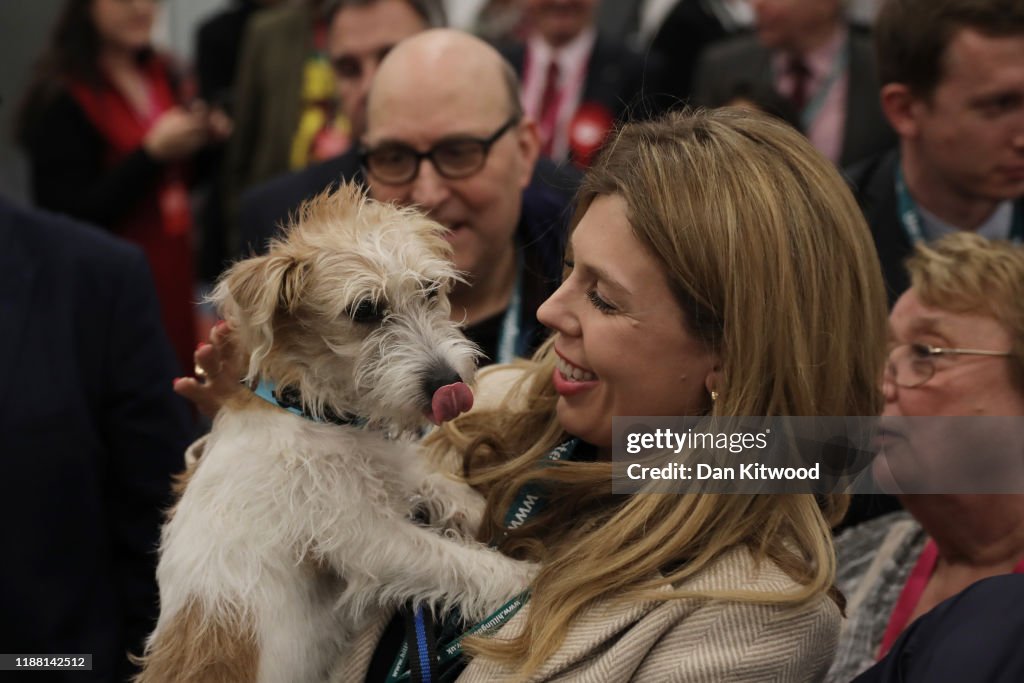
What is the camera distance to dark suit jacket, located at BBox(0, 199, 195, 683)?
301 cm

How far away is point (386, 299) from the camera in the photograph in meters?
2.32

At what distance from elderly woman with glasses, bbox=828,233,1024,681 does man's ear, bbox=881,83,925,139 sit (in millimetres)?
1022

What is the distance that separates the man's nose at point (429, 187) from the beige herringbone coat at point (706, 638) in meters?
1.55

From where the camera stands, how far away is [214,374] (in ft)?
8.70

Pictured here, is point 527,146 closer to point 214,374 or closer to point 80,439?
point 214,374

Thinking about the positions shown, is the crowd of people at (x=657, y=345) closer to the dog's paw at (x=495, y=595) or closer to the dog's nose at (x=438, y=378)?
the dog's paw at (x=495, y=595)

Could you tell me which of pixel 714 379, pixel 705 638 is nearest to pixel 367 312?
pixel 714 379

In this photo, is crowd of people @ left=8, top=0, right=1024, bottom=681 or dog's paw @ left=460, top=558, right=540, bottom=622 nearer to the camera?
crowd of people @ left=8, top=0, right=1024, bottom=681

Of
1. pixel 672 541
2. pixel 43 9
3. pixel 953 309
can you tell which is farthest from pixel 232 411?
pixel 43 9

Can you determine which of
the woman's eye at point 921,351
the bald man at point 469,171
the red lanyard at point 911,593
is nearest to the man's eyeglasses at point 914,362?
the woman's eye at point 921,351

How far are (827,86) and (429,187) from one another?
3068 mm

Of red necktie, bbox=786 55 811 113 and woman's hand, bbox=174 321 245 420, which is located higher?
red necktie, bbox=786 55 811 113

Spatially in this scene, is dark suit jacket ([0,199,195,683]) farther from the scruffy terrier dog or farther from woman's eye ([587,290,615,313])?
woman's eye ([587,290,615,313])

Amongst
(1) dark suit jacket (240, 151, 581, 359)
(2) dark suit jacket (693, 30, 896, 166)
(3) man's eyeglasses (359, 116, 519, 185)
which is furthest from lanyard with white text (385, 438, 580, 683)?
(2) dark suit jacket (693, 30, 896, 166)
